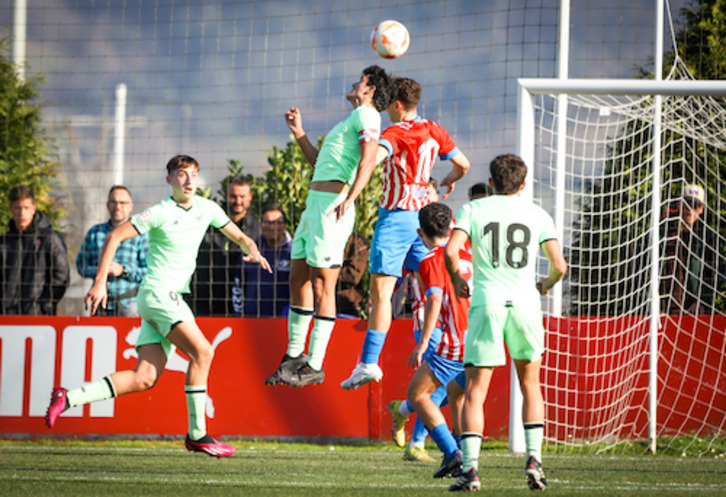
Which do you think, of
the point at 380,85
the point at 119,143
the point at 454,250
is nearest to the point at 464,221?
the point at 454,250

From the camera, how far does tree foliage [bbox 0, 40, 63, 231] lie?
50.8 feet

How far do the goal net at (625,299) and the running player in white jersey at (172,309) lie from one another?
3.92 m

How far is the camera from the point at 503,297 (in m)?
5.87

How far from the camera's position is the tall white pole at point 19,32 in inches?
503

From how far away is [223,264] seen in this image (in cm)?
1093

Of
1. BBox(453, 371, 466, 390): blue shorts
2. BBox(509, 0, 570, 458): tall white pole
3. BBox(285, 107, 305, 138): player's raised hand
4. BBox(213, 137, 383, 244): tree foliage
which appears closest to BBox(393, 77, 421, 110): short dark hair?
BBox(285, 107, 305, 138): player's raised hand

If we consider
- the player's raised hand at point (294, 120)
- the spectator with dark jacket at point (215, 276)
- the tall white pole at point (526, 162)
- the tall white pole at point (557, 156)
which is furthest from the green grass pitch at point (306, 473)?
the player's raised hand at point (294, 120)

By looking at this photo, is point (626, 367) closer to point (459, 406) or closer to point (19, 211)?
point (459, 406)

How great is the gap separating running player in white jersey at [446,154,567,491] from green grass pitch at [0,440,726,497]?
0.42m

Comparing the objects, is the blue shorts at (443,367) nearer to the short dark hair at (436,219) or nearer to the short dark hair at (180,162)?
the short dark hair at (436,219)

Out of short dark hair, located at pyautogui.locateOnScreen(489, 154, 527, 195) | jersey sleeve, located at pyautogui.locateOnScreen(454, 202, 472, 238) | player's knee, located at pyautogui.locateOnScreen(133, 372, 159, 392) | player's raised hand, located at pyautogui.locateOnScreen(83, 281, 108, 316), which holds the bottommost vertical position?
player's knee, located at pyautogui.locateOnScreen(133, 372, 159, 392)

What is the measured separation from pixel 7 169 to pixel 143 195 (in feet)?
16.5

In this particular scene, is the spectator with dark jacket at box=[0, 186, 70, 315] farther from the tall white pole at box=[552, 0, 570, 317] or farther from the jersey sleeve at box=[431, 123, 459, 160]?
the tall white pole at box=[552, 0, 570, 317]

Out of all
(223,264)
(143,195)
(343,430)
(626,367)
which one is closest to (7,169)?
(143,195)
